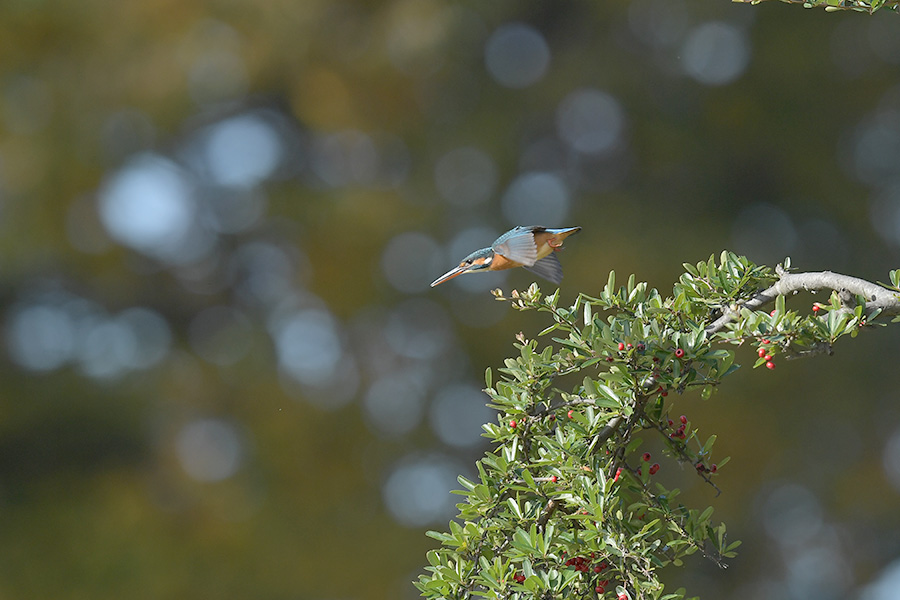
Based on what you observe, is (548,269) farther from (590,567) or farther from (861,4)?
(861,4)

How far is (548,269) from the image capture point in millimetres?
855

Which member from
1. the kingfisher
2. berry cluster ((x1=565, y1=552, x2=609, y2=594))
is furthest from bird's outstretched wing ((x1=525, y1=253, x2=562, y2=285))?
berry cluster ((x1=565, y1=552, x2=609, y2=594))

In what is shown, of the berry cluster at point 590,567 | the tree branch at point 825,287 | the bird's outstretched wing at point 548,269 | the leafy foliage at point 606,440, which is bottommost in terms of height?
the berry cluster at point 590,567

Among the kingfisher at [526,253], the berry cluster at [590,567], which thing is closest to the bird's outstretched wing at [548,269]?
the kingfisher at [526,253]

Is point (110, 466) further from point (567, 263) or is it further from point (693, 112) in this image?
point (693, 112)

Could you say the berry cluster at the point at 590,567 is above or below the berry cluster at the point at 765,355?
below

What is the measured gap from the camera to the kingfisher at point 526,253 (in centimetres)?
82

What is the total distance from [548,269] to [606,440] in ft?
0.55

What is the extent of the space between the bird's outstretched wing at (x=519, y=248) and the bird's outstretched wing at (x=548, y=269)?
0.08 feet

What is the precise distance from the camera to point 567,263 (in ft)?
11.1

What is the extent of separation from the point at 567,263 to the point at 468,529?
2.59 meters

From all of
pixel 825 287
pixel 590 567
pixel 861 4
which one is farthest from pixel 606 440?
pixel 861 4

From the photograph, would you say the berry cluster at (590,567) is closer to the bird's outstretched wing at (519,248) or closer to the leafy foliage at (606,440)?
the leafy foliage at (606,440)

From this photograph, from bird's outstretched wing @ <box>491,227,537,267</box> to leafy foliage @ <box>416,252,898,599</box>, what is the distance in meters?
0.04
